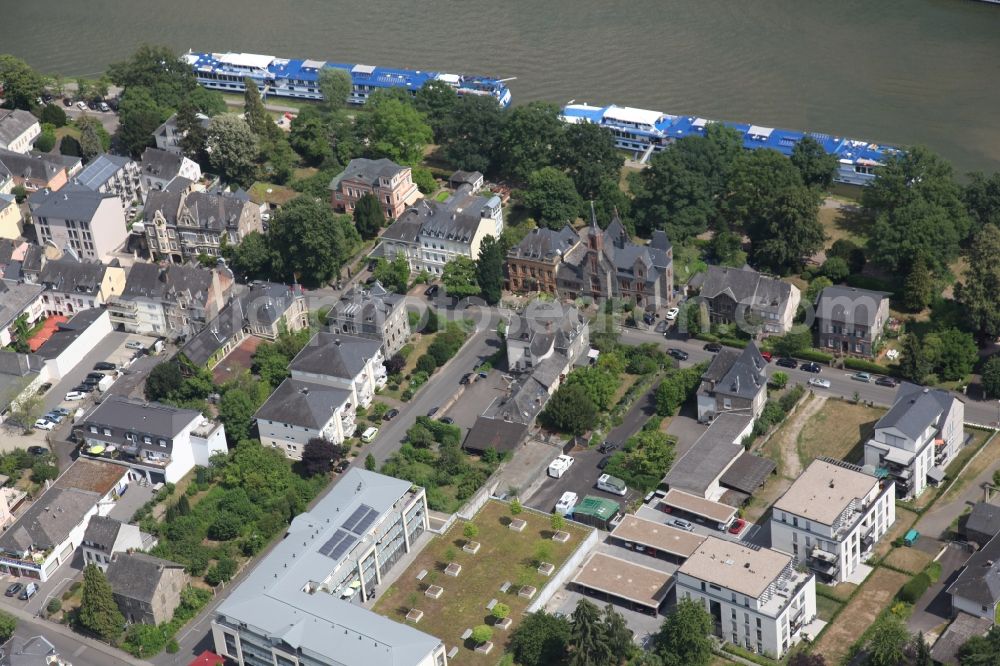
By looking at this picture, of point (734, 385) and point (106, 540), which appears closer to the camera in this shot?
point (106, 540)

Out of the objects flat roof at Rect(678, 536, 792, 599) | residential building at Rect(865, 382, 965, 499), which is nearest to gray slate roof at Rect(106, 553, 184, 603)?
flat roof at Rect(678, 536, 792, 599)

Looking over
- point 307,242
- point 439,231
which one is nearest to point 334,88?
point 439,231

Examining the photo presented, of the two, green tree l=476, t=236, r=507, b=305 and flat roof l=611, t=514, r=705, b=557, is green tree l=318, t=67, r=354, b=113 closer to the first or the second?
green tree l=476, t=236, r=507, b=305

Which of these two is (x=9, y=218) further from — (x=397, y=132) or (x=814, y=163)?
(x=814, y=163)

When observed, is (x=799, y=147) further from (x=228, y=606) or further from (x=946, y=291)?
(x=228, y=606)

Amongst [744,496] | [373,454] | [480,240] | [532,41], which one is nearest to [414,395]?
[373,454]

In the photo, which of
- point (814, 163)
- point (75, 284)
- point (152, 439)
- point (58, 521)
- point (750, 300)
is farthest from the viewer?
point (814, 163)
